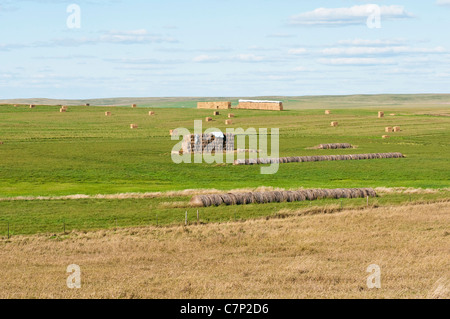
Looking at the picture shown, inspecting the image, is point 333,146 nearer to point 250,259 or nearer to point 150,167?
point 150,167

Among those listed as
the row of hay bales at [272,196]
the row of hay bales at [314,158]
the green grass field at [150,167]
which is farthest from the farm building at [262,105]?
the row of hay bales at [272,196]

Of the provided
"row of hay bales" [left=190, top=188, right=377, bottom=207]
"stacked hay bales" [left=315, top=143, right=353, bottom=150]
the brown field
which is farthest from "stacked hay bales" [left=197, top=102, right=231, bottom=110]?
the brown field

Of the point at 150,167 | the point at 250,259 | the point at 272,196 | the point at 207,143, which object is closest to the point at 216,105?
the point at 207,143

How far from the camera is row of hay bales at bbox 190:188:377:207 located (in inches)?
1663

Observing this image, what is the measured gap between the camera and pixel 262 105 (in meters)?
148

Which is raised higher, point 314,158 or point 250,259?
point 314,158

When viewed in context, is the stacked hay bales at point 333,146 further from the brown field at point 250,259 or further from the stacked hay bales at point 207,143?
the brown field at point 250,259

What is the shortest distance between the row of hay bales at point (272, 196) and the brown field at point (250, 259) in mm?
4291

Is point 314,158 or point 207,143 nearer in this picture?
point 314,158

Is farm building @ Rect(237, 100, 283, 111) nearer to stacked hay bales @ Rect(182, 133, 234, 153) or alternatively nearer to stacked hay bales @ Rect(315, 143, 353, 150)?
stacked hay bales @ Rect(315, 143, 353, 150)

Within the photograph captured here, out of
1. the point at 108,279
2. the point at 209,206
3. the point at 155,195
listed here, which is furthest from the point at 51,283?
the point at 155,195

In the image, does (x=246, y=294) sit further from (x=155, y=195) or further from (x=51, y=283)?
(x=155, y=195)

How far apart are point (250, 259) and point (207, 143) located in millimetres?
45381

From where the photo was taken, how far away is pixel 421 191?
159ft
